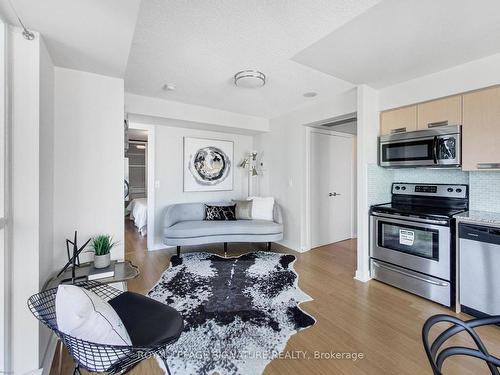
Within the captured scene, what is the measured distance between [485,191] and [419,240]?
82 centimetres

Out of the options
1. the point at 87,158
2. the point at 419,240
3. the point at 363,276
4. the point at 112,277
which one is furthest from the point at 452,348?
the point at 87,158

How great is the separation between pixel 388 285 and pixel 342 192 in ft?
6.97

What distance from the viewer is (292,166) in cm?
414

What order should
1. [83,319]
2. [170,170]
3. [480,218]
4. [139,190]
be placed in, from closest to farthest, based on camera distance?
[83,319], [480,218], [170,170], [139,190]

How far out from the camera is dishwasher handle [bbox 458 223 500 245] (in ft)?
6.47

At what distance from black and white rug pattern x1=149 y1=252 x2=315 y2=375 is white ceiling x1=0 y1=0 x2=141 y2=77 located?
6.07 ft

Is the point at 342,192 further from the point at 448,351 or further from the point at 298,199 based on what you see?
the point at 448,351

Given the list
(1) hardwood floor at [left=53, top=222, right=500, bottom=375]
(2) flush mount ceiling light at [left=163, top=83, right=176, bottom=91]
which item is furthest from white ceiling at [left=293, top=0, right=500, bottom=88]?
(1) hardwood floor at [left=53, top=222, right=500, bottom=375]

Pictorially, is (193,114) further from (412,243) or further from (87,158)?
(412,243)

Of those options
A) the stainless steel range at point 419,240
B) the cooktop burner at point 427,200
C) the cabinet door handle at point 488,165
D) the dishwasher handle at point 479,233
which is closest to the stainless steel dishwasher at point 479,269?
the dishwasher handle at point 479,233

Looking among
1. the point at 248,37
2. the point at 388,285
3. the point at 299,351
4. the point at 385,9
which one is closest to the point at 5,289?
the point at 299,351

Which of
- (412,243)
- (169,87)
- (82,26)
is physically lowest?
(412,243)

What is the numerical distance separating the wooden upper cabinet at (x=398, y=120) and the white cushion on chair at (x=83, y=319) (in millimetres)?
3234

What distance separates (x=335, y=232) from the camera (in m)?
4.54
